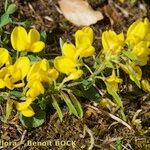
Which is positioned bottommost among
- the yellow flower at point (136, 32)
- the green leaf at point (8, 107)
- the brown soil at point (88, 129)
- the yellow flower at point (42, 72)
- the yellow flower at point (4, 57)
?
the brown soil at point (88, 129)

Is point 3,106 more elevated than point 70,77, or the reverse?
point 70,77

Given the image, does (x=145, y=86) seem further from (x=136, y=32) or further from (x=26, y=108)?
(x=26, y=108)

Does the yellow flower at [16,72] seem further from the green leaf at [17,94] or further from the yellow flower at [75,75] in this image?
the yellow flower at [75,75]

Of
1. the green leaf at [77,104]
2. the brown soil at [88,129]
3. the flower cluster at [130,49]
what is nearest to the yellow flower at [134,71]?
the flower cluster at [130,49]

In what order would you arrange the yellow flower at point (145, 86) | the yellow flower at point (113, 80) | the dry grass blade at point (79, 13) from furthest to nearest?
the dry grass blade at point (79, 13), the yellow flower at point (145, 86), the yellow flower at point (113, 80)

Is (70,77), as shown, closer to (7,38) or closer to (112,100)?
(112,100)

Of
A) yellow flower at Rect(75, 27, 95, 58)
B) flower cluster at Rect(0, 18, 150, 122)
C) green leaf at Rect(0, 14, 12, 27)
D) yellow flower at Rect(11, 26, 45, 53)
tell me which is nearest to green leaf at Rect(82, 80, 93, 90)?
flower cluster at Rect(0, 18, 150, 122)

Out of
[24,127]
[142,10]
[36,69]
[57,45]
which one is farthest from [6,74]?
[142,10]

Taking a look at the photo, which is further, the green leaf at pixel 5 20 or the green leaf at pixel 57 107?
the green leaf at pixel 5 20
